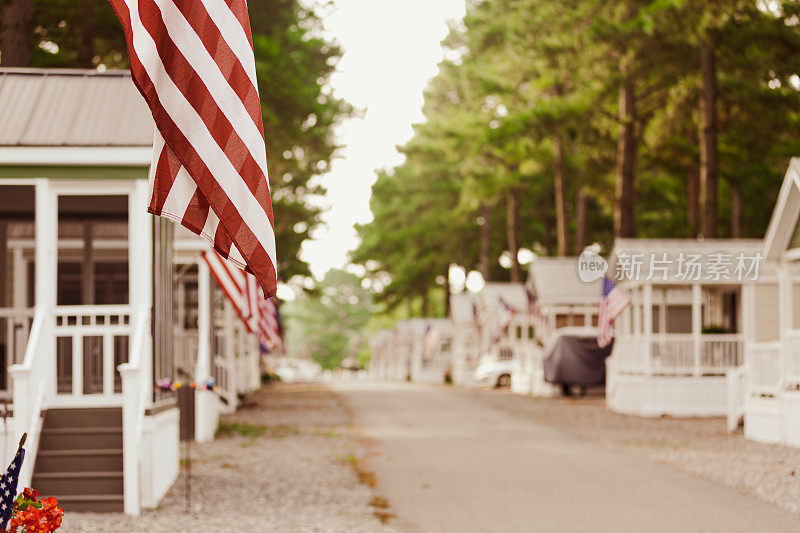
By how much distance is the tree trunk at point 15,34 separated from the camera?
758 inches

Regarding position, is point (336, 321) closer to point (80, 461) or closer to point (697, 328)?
point (697, 328)

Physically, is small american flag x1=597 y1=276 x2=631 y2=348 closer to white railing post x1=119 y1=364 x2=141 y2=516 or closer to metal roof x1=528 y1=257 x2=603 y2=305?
metal roof x1=528 y1=257 x2=603 y2=305

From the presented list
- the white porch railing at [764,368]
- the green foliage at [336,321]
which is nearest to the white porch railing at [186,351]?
the white porch railing at [764,368]

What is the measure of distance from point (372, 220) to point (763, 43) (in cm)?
4850

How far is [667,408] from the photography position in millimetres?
28766

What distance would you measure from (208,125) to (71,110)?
7752mm

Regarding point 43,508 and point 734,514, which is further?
point 734,514

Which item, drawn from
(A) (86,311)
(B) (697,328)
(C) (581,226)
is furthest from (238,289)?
(C) (581,226)

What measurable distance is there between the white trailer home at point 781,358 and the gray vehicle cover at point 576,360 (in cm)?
1557

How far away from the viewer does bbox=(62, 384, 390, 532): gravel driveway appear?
10.9m

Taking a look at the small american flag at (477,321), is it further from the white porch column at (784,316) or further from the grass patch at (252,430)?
the white porch column at (784,316)

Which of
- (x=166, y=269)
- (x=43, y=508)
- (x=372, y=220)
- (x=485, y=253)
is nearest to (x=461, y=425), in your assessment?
(x=166, y=269)

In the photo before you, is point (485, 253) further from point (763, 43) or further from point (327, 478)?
point (327, 478)

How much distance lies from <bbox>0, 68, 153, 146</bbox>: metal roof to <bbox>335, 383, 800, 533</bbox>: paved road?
204 inches
